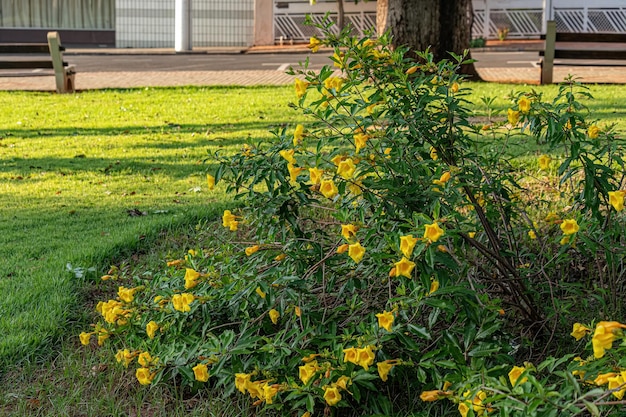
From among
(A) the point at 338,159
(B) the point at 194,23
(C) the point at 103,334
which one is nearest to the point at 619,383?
(A) the point at 338,159

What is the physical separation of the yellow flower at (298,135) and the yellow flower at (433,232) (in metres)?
0.80

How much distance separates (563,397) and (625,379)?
162mm

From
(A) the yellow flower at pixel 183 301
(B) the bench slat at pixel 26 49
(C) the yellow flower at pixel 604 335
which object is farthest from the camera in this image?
(B) the bench slat at pixel 26 49

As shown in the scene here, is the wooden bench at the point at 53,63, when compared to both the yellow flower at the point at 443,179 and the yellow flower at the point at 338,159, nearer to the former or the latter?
the yellow flower at the point at 338,159

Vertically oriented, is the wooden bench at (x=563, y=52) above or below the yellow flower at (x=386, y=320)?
above

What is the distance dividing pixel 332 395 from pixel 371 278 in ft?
2.62

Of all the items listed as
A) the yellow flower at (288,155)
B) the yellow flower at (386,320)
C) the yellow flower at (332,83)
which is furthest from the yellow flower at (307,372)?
the yellow flower at (332,83)

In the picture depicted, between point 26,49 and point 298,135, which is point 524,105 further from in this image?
point 26,49

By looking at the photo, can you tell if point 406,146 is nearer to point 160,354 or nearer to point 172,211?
point 160,354

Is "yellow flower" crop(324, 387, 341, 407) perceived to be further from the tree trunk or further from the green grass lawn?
the tree trunk

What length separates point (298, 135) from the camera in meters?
3.26

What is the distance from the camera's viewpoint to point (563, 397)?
2.22 m

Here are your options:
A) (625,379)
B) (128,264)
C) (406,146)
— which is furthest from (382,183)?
(128,264)

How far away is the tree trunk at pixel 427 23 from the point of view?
12.3m
